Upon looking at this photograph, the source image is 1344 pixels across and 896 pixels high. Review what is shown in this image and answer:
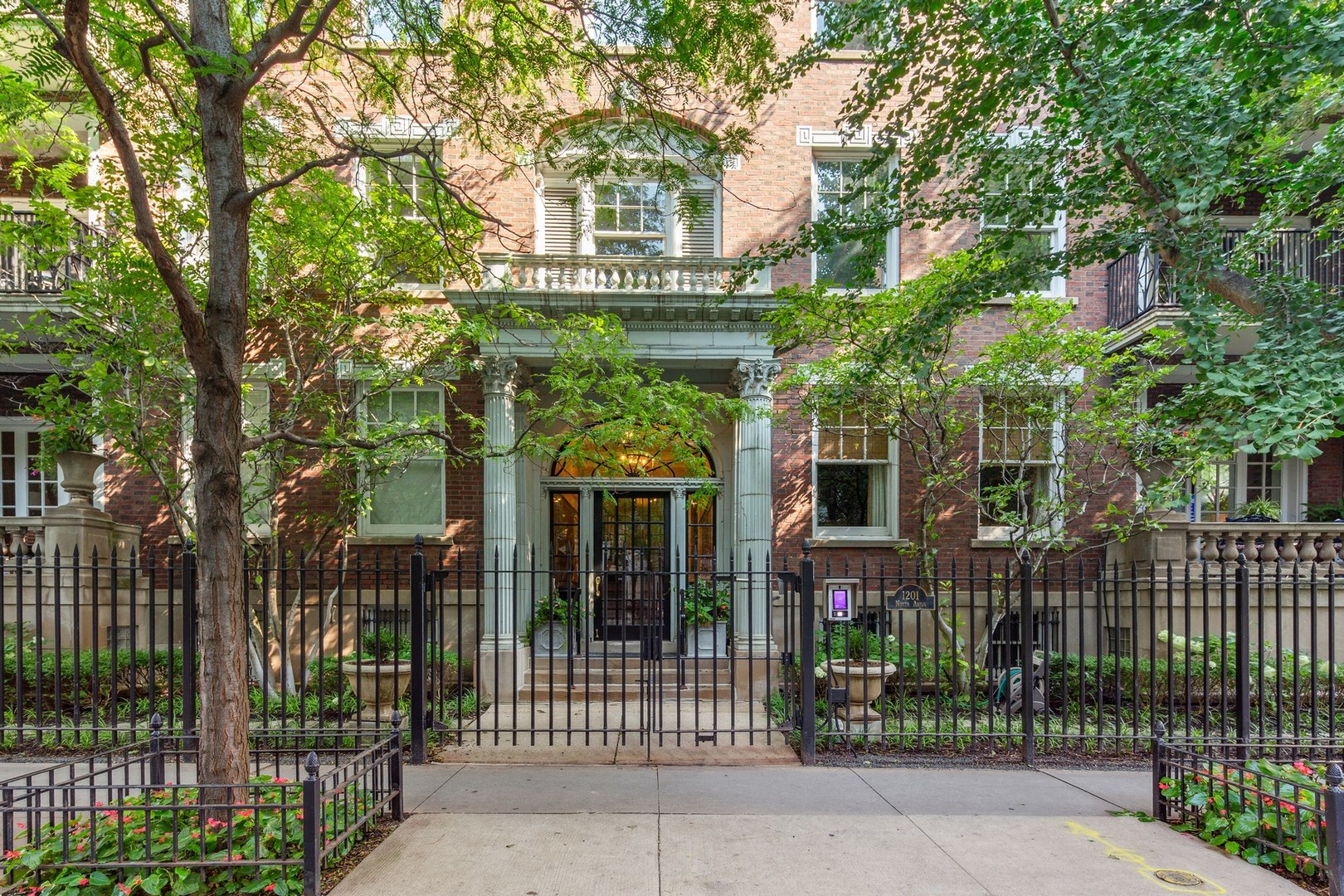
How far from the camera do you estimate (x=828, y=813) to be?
567 cm

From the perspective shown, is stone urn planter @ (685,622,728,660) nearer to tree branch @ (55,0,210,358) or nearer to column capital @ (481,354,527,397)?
column capital @ (481,354,527,397)

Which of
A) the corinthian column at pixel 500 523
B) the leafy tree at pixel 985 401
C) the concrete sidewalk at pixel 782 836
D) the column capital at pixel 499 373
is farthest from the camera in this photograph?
the column capital at pixel 499 373

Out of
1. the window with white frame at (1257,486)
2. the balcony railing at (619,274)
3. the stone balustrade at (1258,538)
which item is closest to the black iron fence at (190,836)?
the balcony railing at (619,274)

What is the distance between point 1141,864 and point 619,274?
8.59m

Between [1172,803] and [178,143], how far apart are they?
1040cm

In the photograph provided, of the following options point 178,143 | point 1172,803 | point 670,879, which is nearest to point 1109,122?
point 1172,803

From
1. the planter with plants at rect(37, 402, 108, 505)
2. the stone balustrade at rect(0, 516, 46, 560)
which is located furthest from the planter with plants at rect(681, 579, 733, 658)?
the stone balustrade at rect(0, 516, 46, 560)

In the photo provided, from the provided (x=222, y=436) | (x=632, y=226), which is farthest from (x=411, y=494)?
(x=222, y=436)

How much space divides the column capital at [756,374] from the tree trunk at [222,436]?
6715 millimetres

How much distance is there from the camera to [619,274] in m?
10.4

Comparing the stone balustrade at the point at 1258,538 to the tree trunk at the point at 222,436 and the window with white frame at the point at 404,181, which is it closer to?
the window with white frame at the point at 404,181

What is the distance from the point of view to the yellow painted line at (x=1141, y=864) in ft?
14.5

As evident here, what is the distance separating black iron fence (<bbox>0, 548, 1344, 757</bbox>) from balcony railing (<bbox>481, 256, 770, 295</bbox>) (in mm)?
Result: 3993

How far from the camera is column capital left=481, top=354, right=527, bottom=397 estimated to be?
1016 centimetres
